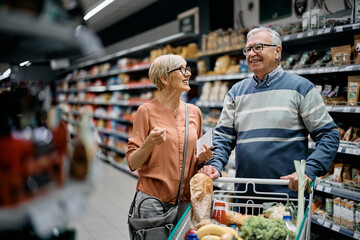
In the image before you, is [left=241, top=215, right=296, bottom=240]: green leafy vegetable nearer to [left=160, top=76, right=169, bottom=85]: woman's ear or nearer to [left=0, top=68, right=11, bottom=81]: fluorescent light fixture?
[left=160, top=76, right=169, bottom=85]: woman's ear

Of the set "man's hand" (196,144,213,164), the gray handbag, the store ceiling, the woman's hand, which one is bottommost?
the gray handbag

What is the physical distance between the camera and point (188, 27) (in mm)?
5719

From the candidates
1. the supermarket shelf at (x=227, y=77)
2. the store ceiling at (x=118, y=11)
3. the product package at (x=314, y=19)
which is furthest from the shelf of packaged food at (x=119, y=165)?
the product package at (x=314, y=19)

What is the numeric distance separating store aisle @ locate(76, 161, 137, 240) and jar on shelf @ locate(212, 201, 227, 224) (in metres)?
1.51

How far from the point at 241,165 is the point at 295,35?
1929 millimetres

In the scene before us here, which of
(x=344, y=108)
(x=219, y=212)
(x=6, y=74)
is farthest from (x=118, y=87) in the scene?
(x=6, y=74)

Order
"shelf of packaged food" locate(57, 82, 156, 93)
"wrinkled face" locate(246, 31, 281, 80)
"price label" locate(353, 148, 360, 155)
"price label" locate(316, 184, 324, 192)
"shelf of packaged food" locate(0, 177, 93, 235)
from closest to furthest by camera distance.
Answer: "shelf of packaged food" locate(0, 177, 93, 235), "wrinkled face" locate(246, 31, 281, 80), "price label" locate(353, 148, 360, 155), "price label" locate(316, 184, 324, 192), "shelf of packaged food" locate(57, 82, 156, 93)

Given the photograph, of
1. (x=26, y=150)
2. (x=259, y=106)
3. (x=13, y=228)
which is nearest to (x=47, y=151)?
(x=26, y=150)

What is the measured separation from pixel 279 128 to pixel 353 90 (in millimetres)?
1577

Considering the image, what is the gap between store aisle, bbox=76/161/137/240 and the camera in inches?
155

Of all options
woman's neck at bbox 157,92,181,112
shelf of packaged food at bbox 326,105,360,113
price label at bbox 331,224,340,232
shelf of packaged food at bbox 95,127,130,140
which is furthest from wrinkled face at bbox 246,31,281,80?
shelf of packaged food at bbox 95,127,130,140

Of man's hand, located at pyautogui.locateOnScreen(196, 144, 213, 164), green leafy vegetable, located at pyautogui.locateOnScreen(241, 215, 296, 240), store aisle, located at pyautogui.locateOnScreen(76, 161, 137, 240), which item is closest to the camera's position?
green leafy vegetable, located at pyautogui.locateOnScreen(241, 215, 296, 240)

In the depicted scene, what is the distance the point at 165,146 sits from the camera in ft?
6.18

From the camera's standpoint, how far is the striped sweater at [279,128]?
6.14ft
